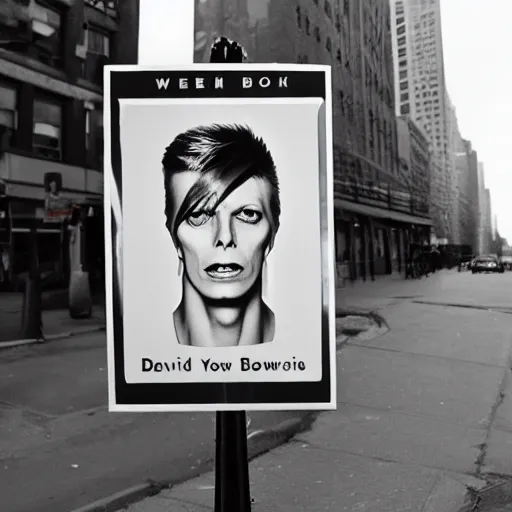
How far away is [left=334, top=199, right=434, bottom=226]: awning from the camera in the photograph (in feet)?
11.1

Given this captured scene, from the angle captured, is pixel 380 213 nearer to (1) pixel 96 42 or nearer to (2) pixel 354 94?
(2) pixel 354 94

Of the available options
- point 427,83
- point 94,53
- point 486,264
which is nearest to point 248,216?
point 94,53

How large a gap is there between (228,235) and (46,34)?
8.12 feet

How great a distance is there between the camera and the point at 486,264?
3738 millimetres

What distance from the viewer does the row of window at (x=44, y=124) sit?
3.12 m

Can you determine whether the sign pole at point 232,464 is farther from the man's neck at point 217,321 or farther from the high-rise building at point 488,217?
the high-rise building at point 488,217

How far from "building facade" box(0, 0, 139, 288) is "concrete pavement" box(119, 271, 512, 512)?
177cm

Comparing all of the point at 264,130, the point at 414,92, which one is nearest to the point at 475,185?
the point at 414,92

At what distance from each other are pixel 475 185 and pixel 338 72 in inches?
49.7

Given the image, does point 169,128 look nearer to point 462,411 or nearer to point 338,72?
point 338,72

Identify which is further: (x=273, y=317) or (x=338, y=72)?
(x=338, y=72)

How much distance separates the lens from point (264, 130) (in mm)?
1602

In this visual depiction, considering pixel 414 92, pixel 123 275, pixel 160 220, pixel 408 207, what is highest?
pixel 414 92

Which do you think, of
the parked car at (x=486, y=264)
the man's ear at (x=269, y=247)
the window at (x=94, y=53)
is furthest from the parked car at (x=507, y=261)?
the window at (x=94, y=53)
